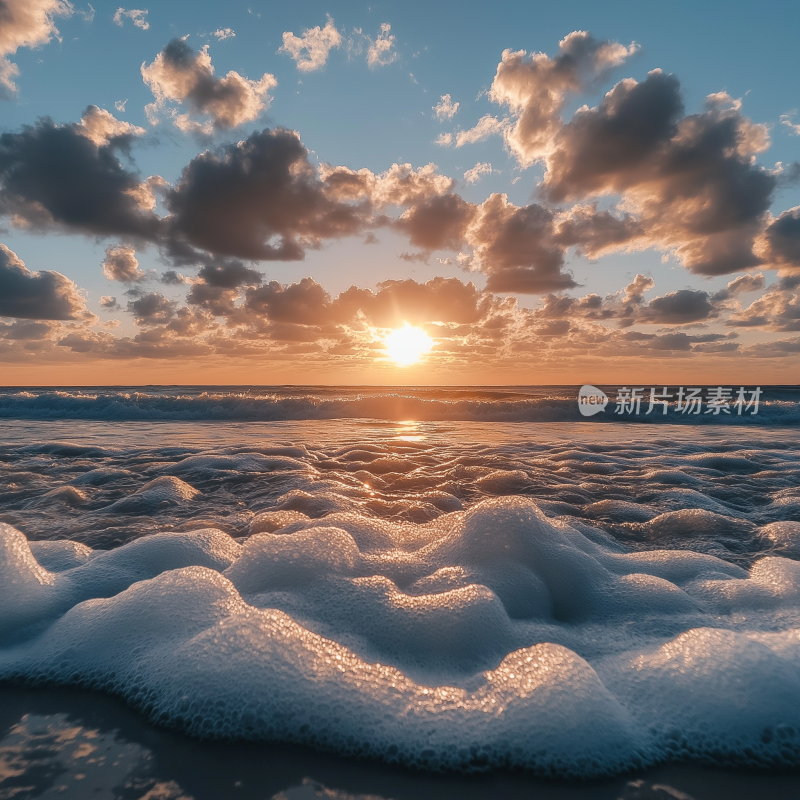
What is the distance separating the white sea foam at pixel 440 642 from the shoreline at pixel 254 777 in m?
0.05

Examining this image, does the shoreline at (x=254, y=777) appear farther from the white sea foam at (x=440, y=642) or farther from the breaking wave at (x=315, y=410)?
the breaking wave at (x=315, y=410)

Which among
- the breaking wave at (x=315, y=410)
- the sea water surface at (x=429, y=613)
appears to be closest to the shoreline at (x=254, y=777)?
the sea water surface at (x=429, y=613)

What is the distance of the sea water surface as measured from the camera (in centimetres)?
150

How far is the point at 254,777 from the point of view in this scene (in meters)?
1.33

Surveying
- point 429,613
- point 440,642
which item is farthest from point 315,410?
point 440,642

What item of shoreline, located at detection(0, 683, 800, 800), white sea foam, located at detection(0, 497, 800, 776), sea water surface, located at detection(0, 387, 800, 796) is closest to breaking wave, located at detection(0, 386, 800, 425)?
sea water surface, located at detection(0, 387, 800, 796)

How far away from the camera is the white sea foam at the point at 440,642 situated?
4.88ft

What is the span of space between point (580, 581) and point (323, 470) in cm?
369

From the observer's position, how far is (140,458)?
20.1ft

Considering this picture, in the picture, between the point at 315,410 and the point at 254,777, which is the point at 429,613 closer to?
the point at 254,777

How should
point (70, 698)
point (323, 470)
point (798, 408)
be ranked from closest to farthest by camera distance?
1. point (70, 698)
2. point (323, 470)
3. point (798, 408)

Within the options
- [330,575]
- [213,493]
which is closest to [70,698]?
[330,575]

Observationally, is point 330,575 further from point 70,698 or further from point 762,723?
point 762,723

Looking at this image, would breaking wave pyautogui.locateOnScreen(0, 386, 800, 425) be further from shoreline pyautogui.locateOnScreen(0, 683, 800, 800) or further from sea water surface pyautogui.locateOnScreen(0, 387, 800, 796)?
shoreline pyautogui.locateOnScreen(0, 683, 800, 800)
